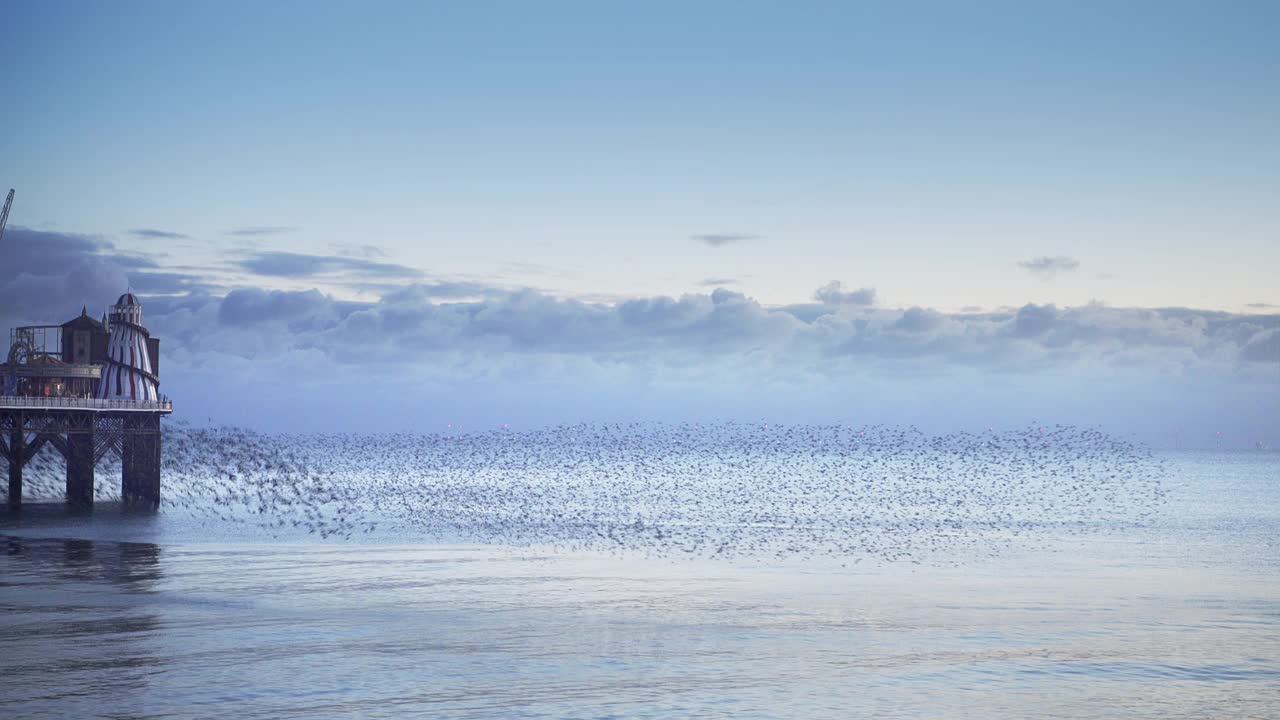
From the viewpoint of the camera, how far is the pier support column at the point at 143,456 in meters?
75.6

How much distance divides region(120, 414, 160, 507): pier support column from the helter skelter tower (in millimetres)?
2847

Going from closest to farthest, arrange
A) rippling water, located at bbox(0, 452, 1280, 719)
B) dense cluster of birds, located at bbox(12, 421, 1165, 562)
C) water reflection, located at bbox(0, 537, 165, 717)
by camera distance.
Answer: water reflection, located at bbox(0, 537, 165, 717), rippling water, located at bbox(0, 452, 1280, 719), dense cluster of birds, located at bbox(12, 421, 1165, 562)

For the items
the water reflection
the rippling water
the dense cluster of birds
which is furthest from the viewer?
the dense cluster of birds

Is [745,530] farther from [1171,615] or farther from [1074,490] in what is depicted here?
[1074,490]

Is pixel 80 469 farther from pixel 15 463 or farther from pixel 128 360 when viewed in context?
pixel 128 360

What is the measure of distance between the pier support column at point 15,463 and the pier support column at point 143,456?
670cm

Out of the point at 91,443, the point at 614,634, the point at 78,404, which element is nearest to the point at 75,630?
the point at 614,634

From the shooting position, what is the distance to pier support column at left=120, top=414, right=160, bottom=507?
2975 inches

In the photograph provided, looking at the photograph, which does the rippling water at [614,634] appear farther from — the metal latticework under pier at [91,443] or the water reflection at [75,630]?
the metal latticework under pier at [91,443]

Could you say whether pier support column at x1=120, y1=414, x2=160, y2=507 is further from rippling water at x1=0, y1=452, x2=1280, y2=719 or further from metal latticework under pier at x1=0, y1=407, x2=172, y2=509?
rippling water at x1=0, y1=452, x2=1280, y2=719

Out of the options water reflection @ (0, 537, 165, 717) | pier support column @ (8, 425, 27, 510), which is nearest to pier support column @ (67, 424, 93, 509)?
pier support column @ (8, 425, 27, 510)

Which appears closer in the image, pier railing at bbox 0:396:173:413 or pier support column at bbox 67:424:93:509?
pier railing at bbox 0:396:173:413

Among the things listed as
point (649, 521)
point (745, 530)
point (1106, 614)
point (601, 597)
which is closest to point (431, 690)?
point (601, 597)

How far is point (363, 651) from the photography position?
29.7 m
